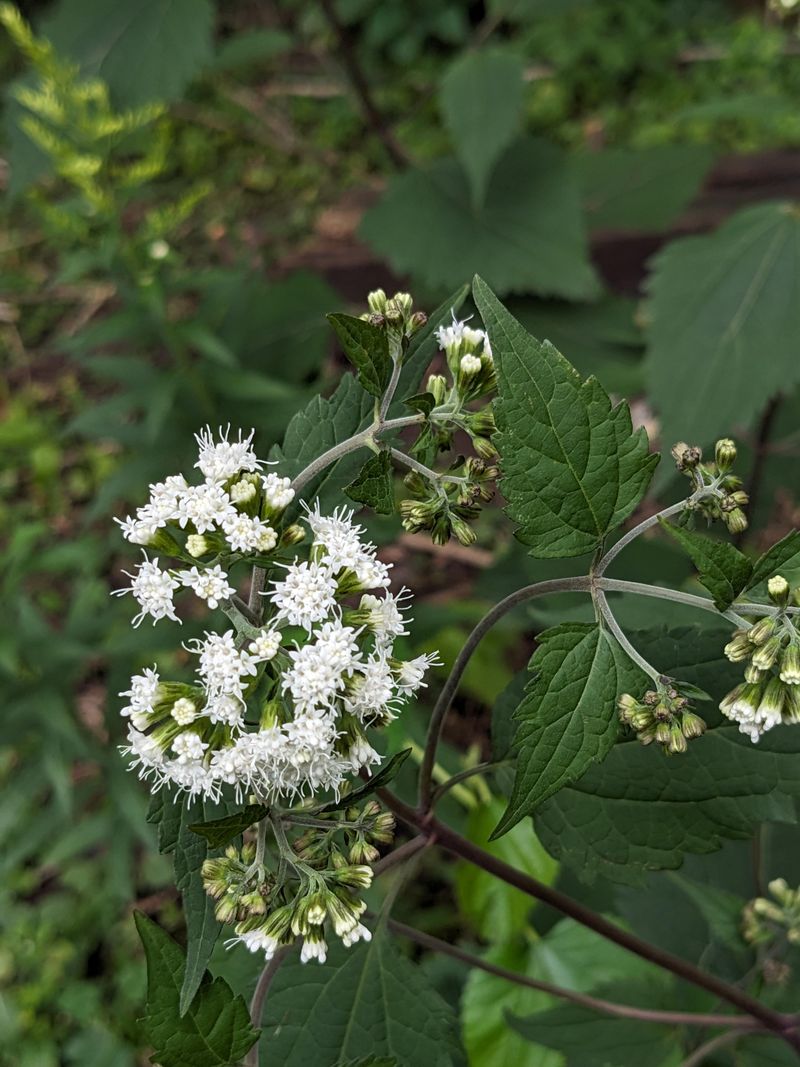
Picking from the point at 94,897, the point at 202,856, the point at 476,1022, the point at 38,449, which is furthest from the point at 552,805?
the point at 38,449

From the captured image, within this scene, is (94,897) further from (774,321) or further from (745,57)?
(745,57)

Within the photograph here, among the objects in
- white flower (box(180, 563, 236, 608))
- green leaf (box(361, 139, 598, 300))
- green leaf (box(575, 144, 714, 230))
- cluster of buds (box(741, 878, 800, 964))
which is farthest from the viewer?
green leaf (box(575, 144, 714, 230))

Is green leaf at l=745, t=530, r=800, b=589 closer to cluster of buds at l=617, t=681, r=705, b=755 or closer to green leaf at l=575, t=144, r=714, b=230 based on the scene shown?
cluster of buds at l=617, t=681, r=705, b=755

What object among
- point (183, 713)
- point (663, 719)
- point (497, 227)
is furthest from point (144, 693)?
point (497, 227)

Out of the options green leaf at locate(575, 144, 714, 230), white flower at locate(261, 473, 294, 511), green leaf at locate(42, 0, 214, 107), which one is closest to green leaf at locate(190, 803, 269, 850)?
white flower at locate(261, 473, 294, 511)

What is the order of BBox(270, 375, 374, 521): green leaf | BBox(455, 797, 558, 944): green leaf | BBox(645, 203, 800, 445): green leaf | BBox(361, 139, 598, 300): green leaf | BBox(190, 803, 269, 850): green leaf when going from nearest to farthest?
BBox(190, 803, 269, 850): green leaf → BBox(270, 375, 374, 521): green leaf → BBox(455, 797, 558, 944): green leaf → BBox(645, 203, 800, 445): green leaf → BBox(361, 139, 598, 300): green leaf

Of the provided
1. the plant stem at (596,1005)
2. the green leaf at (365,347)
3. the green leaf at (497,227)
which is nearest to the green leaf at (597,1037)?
→ the plant stem at (596,1005)
